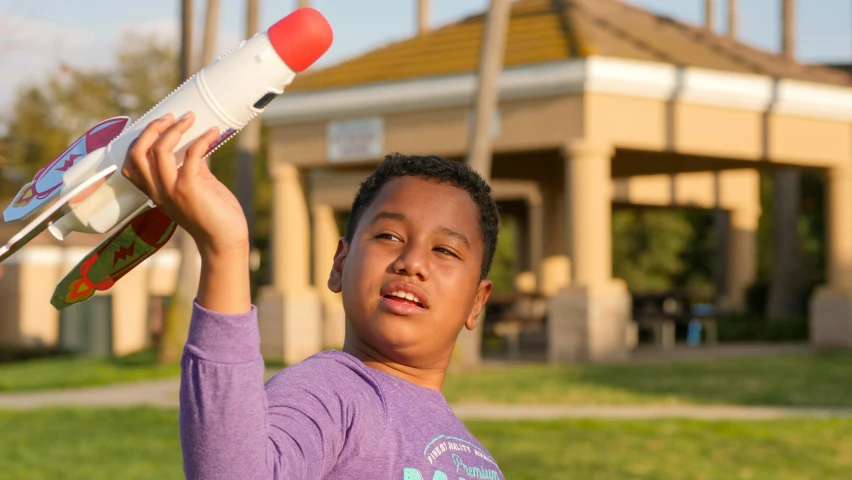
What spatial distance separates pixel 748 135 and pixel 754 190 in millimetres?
9418

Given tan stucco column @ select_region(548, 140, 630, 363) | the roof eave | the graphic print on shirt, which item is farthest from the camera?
the roof eave

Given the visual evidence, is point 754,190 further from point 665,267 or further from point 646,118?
point 665,267

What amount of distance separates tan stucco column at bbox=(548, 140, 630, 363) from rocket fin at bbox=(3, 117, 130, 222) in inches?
641

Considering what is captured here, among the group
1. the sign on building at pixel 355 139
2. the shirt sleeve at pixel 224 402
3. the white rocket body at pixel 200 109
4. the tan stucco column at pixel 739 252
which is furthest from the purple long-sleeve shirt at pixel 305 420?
the tan stucco column at pixel 739 252

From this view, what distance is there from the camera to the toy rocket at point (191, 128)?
65.5 inches

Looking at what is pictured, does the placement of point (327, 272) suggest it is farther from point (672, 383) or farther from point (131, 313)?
point (672, 383)

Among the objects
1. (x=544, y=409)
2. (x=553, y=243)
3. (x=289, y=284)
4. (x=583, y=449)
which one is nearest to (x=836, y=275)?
(x=553, y=243)

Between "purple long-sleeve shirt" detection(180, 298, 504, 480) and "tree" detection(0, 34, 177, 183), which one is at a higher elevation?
"tree" detection(0, 34, 177, 183)

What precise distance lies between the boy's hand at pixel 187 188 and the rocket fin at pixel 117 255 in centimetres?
21

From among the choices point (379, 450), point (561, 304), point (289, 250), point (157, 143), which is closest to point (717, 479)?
point (379, 450)

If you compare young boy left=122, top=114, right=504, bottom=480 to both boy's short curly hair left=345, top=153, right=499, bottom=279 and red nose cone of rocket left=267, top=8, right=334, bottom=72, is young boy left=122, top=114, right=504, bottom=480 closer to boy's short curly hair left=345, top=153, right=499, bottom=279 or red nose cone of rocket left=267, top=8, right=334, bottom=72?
boy's short curly hair left=345, top=153, right=499, bottom=279

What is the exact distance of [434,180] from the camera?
87.4 inches

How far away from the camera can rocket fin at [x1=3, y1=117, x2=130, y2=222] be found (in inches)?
66.5

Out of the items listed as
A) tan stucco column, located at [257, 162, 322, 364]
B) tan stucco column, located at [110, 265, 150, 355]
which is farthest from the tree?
tan stucco column, located at [257, 162, 322, 364]
